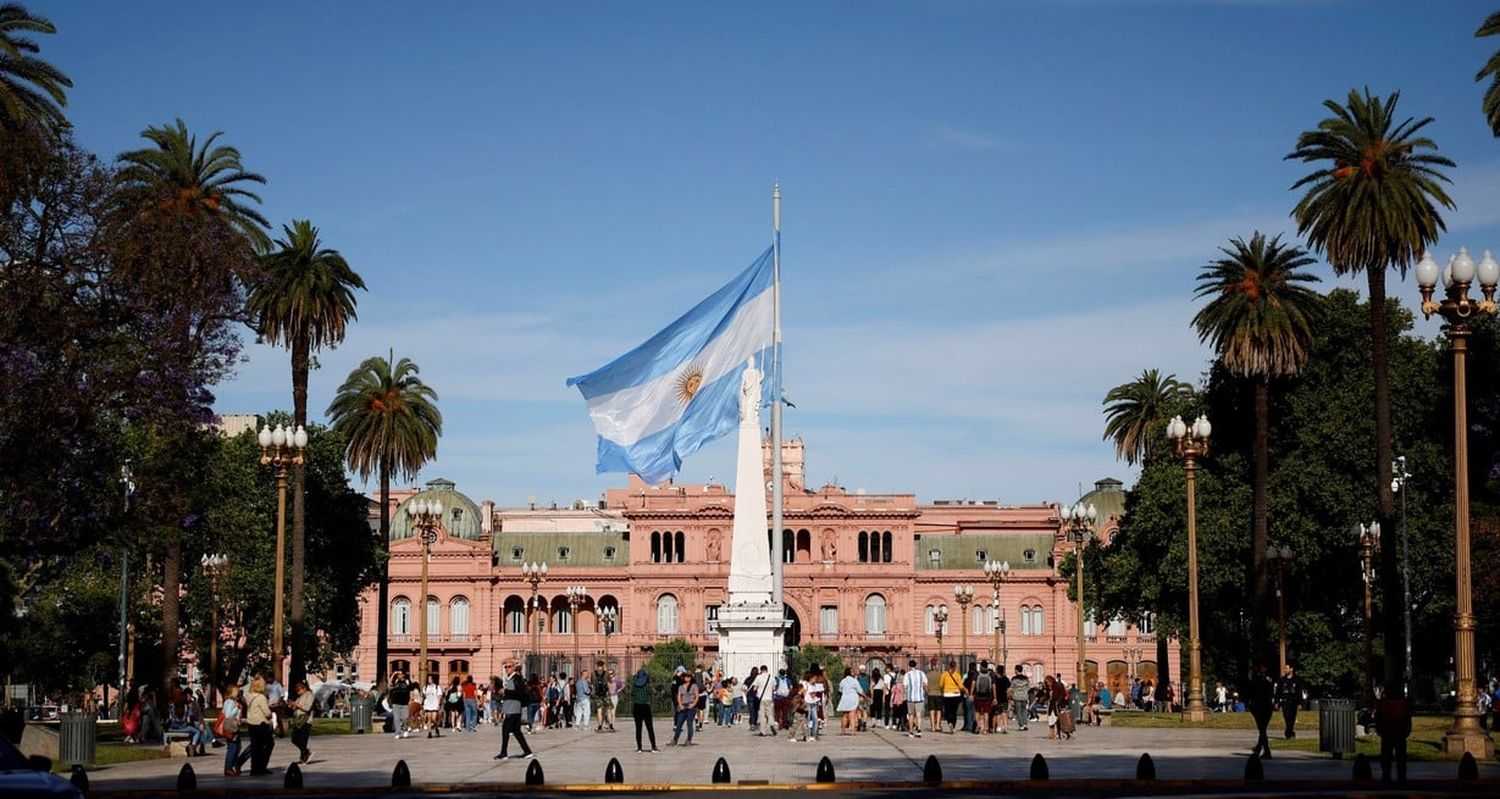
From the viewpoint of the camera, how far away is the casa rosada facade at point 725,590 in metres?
126

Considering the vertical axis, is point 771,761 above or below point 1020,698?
below

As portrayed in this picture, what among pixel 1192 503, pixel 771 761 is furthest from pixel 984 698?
pixel 771 761

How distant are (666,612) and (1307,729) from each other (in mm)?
83829

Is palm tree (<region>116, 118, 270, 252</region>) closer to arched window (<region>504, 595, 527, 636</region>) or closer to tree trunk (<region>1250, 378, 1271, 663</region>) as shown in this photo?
tree trunk (<region>1250, 378, 1271, 663</region>)

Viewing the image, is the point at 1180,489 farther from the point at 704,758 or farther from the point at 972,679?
the point at 704,758

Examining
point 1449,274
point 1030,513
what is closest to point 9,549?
point 1449,274

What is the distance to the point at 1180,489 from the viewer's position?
73250 mm

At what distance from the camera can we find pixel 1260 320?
209 feet

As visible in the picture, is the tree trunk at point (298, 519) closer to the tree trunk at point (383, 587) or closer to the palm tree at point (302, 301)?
the palm tree at point (302, 301)

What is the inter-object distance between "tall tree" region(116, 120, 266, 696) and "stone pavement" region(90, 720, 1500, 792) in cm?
949

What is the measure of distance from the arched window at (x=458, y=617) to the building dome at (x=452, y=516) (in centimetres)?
516

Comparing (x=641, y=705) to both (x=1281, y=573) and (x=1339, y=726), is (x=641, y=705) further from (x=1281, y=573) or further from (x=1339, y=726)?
(x=1281, y=573)

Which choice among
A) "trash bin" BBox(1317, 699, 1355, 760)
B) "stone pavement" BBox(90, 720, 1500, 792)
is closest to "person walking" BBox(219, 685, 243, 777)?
"stone pavement" BBox(90, 720, 1500, 792)

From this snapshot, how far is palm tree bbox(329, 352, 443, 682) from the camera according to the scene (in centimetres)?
8175
